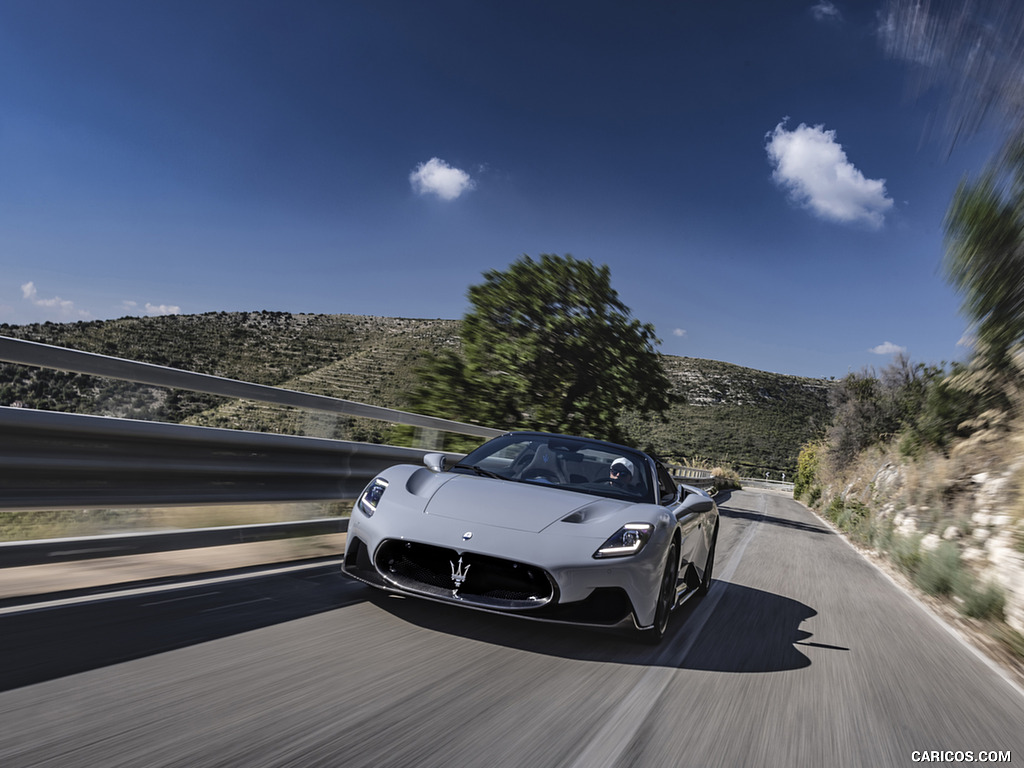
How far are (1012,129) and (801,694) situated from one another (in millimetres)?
9258

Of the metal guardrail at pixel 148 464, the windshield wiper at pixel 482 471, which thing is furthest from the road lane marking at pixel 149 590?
the windshield wiper at pixel 482 471

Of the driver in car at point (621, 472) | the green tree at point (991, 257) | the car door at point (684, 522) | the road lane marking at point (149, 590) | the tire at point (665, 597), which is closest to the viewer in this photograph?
the road lane marking at point (149, 590)

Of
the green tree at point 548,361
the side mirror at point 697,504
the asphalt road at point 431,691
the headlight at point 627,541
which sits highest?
the green tree at point 548,361

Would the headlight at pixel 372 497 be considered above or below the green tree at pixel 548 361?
below

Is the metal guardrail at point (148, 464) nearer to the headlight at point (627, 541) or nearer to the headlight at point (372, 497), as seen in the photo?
the headlight at point (372, 497)

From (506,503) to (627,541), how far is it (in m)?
0.72

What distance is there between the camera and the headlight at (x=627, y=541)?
417 centimetres

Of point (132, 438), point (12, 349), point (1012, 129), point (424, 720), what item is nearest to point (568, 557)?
point (424, 720)

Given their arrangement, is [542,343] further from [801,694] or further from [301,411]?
[801,694]

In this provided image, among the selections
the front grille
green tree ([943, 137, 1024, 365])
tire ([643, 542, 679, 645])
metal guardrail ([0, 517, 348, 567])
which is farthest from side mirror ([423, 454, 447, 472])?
green tree ([943, 137, 1024, 365])

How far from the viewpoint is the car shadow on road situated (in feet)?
14.5

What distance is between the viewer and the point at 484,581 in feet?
13.4

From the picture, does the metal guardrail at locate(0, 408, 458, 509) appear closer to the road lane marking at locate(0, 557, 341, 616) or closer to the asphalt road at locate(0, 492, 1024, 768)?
the road lane marking at locate(0, 557, 341, 616)

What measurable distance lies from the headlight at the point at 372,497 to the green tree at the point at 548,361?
1447 centimetres
